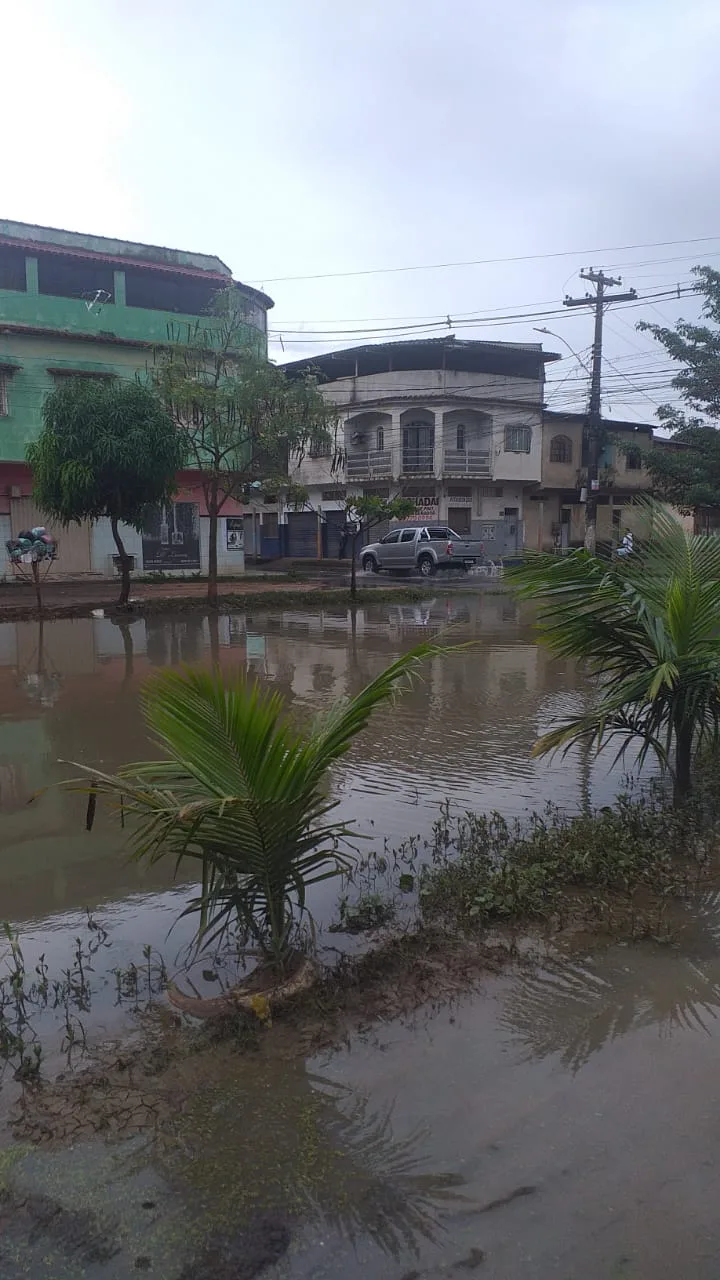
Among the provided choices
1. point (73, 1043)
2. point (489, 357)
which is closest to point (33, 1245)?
point (73, 1043)

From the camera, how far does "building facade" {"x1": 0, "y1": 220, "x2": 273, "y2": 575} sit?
2505cm

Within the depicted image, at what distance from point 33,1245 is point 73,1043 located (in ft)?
3.25

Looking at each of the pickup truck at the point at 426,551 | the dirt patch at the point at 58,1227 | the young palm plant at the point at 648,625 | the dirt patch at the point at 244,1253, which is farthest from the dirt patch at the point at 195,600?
the dirt patch at the point at 244,1253

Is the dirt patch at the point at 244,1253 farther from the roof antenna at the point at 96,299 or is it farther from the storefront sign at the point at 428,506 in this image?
the storefront sign at the point at 428,506

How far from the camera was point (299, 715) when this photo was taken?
9148mm

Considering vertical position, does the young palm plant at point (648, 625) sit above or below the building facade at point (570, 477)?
below

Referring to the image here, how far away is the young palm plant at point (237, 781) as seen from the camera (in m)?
3.26

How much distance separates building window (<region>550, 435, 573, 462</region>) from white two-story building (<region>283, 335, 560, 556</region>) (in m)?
1.01

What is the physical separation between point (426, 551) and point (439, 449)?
744 cm

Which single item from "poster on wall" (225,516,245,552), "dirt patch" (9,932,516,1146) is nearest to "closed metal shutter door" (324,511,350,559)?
"poster on wall" (225,516,245,552)

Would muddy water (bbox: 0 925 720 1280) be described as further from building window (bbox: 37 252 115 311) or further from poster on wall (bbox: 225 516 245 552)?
poster on wall (bbox: 225 516 245 552)

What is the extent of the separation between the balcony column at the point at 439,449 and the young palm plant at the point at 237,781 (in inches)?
1351

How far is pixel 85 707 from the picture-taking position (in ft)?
32.1

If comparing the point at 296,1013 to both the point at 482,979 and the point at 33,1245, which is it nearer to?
the point at 482,979
